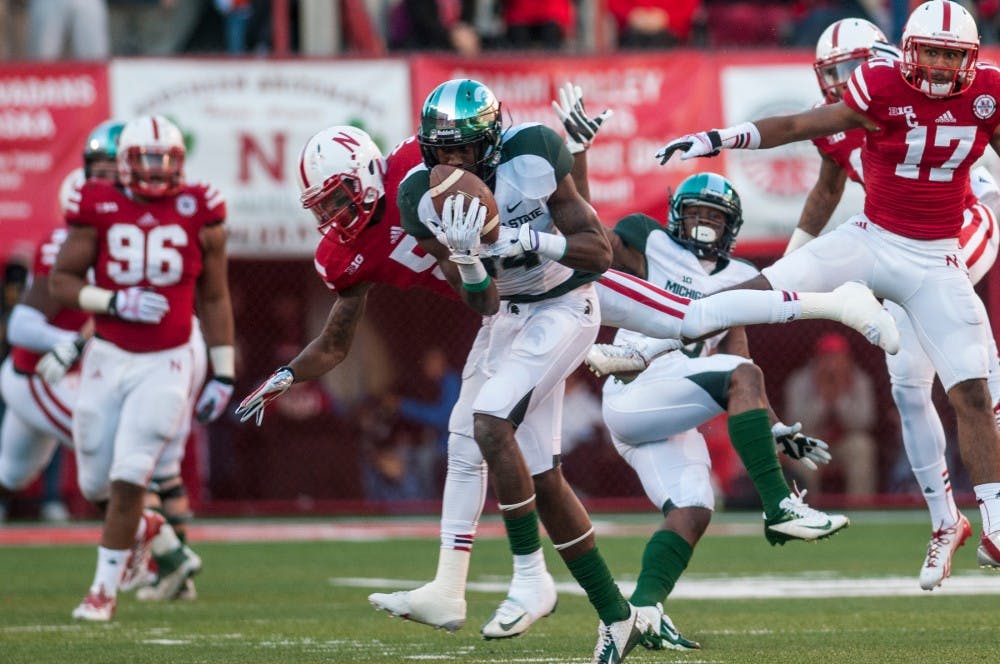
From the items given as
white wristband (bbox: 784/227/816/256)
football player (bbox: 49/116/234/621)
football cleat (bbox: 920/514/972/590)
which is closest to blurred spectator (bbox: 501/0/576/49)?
football player (bbox: 49/116/234/621)

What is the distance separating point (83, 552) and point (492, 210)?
5940 mm

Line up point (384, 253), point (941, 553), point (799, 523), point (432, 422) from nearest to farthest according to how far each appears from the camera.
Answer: point (799, 523) < point (384, 253) < point (941, 553) < point (432, 422)

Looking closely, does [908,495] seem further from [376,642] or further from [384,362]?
[376,642]

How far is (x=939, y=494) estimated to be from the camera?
709 cm

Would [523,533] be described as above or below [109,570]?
above

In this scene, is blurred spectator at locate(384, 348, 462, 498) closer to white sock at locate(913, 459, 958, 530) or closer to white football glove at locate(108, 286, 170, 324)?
white football glove at locate(108, 286, 170, 324)

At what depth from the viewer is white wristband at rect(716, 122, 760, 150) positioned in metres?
6.34

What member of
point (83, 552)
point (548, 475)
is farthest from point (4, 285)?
point (548, 475)

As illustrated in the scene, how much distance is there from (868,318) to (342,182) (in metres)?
1.85

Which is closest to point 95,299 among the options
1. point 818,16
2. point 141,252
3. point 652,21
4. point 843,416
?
point 141,252

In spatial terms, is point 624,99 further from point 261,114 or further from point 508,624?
point 508,624

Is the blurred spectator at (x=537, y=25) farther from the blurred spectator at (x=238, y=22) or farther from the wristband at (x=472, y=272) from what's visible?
the wristband at (x=472, y=272)

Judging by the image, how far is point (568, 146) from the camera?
6309 mm

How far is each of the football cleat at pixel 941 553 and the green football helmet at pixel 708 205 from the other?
1.42m
